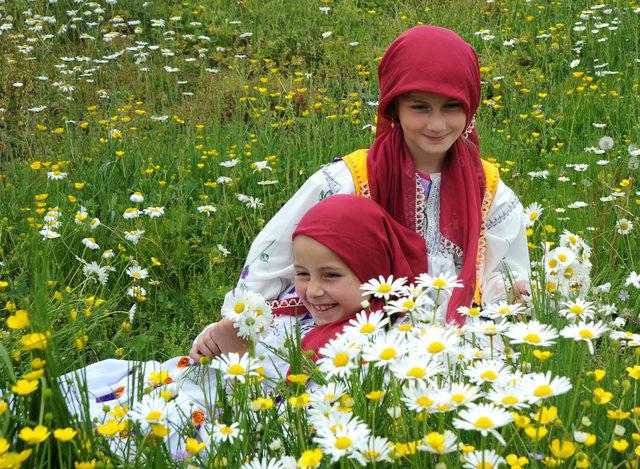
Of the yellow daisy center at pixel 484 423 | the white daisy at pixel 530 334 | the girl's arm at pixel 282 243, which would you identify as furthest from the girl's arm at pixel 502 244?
the yellow daisy center at pixel 484 423

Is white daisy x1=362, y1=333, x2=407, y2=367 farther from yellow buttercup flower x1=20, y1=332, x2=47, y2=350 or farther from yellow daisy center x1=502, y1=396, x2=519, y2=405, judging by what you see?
yellow buttercup flower x1=20, y1=332, x2=47, y2=350

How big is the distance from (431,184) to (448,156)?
12cm

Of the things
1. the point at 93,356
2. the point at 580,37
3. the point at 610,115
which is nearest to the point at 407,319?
the point at 93,356

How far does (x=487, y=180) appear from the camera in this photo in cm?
333

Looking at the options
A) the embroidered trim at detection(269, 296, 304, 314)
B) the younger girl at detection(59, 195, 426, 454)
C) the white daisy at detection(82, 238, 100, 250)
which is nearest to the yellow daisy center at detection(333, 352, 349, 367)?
the younger girl at detection(59, 195, 426, 454)

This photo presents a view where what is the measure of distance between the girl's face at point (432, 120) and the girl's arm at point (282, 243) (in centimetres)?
29

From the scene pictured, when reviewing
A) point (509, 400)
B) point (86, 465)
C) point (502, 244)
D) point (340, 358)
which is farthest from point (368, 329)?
point (502, 244)

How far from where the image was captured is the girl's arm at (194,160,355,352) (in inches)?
124

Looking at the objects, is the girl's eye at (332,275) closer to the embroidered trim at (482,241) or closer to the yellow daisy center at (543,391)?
the embroidered trim at (482,241)

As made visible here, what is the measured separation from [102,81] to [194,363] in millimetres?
3960

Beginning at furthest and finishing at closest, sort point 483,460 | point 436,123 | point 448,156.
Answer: point 448,156
point 436,123
point 483,460

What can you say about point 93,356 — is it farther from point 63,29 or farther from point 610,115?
point 63,29

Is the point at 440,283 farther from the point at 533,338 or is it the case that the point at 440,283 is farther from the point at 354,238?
the point at 354,238

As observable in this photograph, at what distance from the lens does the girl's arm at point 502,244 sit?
10.7ft
